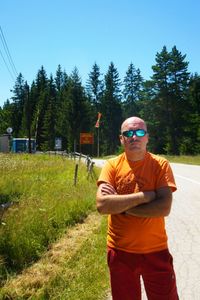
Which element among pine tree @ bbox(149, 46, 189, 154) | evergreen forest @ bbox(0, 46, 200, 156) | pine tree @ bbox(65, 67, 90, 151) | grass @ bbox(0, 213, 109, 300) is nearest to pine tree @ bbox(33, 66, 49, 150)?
evergreen forest @ bbox(0, 46, 200, 156)

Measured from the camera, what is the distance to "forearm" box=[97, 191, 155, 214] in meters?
3.72

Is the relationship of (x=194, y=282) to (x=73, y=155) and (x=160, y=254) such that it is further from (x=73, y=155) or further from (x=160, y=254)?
(x=73, y=155)

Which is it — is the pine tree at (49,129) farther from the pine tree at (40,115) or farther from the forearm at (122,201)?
the forearm at (122,201)

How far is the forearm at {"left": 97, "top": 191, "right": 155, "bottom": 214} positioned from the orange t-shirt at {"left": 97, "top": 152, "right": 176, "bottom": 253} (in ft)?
0.27

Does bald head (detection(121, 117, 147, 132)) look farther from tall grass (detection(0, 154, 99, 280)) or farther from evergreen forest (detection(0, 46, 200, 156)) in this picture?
evergreen forest (detection(0, 46, 200, 156))

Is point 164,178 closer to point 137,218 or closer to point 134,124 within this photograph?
point 137,218

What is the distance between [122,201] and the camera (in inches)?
147

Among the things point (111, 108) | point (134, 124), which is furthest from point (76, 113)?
point (134, 124)

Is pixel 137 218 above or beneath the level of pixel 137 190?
beneath

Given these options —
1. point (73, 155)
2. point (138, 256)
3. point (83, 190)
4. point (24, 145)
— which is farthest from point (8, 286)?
point (24, 145)

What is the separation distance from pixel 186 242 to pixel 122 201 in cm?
532

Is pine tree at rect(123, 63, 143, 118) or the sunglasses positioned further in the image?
pine tree at rect(123, 63, 143, 118)

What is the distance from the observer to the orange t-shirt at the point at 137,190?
12.3 ft

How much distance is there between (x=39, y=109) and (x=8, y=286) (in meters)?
107
